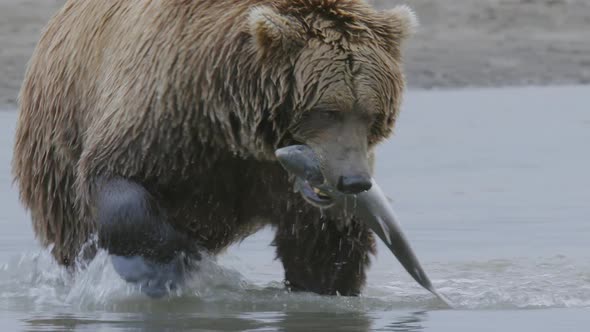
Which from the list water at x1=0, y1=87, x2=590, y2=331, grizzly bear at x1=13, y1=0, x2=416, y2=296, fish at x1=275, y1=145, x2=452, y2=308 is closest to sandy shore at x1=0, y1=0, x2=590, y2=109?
water at x1=0, y1=87, x2=590, y2=331

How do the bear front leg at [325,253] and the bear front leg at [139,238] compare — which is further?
the bear front leg at [325,253]

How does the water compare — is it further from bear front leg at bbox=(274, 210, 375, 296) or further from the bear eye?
the bear eye

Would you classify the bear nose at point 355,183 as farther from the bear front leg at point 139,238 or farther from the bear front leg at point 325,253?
the bear front leg at point 139,238

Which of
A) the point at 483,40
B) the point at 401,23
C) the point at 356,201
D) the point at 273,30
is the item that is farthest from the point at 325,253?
the point at 483,40

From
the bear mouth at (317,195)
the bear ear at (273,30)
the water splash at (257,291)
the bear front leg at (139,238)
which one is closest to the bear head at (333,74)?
the bear ear at (273,30)

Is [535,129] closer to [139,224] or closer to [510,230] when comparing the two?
[510,230]

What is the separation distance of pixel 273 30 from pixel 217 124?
500 millimetres

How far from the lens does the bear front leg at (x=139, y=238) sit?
7129 millimetres

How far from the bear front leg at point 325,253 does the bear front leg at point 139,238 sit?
499mm

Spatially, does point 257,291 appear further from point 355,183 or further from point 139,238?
point 355,183

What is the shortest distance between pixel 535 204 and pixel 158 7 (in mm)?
3891

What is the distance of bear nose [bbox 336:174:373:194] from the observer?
6668 mm

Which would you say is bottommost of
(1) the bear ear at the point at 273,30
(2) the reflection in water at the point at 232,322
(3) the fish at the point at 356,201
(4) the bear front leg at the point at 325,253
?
(2) the reflection in water at the point at 232,322

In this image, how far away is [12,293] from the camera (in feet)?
26.0
